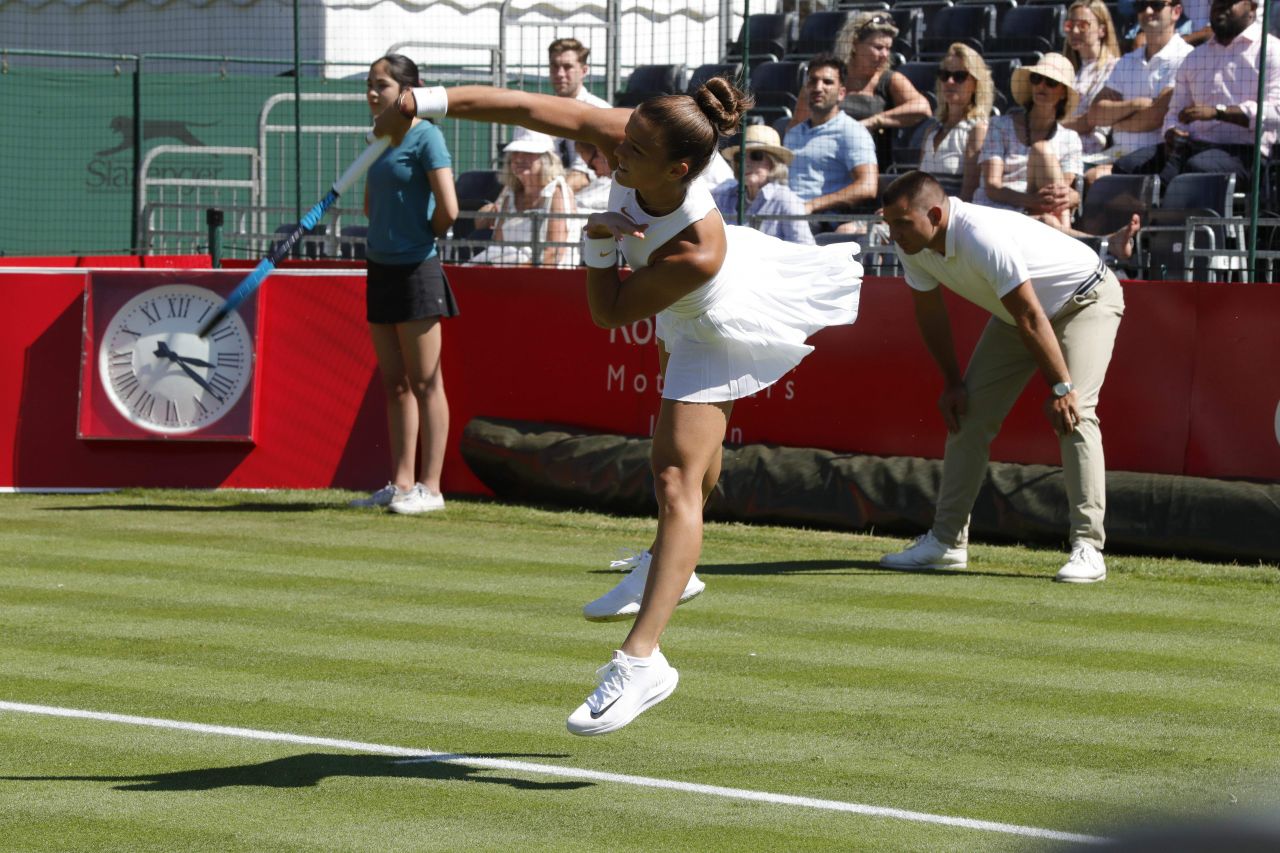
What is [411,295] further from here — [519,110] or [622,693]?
[622,693]

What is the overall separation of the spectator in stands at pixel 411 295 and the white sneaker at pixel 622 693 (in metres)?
5.75

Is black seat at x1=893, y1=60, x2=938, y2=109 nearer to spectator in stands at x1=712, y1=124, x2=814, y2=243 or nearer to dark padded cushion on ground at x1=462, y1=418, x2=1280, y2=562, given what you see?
spectator in stands at x1=712, y1=124, x2=814, y2=243

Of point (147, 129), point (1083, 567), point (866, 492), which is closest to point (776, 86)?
point (866, 492)

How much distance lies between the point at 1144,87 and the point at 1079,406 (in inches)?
162

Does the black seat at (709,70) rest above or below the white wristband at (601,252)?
above

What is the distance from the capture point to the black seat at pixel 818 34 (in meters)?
15.2

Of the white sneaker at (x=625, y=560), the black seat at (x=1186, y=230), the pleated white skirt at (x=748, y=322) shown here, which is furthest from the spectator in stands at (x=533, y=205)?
the pleated white skirt at (x=748, y=322)

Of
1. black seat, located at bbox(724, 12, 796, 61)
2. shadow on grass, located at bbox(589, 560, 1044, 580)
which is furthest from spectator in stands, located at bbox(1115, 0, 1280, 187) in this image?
black seat, located at bbox(724, 12, 796, 61)

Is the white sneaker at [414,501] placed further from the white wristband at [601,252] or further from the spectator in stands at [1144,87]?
the white wristband at [601,252]

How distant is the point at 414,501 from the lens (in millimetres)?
10938

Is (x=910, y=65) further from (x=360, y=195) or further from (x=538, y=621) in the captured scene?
(x=538, y=621)

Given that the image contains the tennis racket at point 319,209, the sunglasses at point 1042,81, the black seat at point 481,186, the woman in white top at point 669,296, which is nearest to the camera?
the woman in white top at point 669,296

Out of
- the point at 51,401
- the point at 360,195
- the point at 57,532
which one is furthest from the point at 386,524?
the point at 360,195

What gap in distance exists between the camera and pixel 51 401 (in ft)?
39.3
